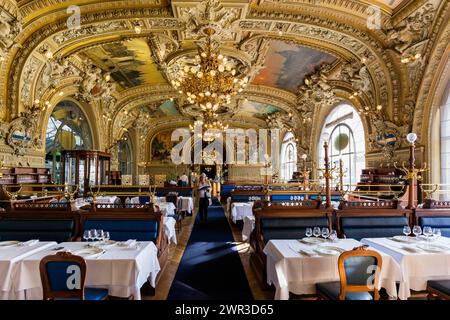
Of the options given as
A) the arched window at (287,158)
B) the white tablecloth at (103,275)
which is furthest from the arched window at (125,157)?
the white tablecloth at (103,275)

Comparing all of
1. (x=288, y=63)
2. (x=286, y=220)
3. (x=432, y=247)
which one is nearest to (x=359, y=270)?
(x=432, y=247)

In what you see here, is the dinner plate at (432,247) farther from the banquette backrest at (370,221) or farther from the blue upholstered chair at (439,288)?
the banquette backrest at (370,221)

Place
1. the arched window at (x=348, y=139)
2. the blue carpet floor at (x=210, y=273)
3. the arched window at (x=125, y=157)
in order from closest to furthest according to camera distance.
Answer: the blue carpet floor at (x=210, y=273), the arched window at (x=348, y=139), the arched window at (x=125, y=157)

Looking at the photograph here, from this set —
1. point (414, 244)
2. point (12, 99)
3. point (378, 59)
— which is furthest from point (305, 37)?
point (12, 99)

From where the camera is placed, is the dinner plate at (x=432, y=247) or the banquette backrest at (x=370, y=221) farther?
the banquette backrest at (x=370, y=221)

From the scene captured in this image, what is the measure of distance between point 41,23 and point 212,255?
7.21 metres

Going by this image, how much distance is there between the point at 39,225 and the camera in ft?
12.7

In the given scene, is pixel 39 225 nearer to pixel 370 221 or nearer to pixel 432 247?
pixel 370 221

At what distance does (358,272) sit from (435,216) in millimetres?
2810

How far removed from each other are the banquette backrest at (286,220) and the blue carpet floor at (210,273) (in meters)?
0.75

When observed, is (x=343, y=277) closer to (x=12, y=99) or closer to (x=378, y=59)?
(x=378, y=59)

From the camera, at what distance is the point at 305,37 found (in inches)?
301

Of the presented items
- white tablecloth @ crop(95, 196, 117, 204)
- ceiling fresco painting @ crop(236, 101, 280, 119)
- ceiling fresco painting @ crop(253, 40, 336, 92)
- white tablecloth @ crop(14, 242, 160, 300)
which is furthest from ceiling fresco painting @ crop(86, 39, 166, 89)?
white tablecloth @ crop(14, 242, 160, 300)

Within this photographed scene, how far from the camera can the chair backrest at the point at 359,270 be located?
2225 mm
